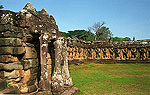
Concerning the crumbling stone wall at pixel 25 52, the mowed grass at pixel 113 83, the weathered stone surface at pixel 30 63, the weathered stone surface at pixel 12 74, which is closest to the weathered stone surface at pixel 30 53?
the crumbling stone wall at pixel 25 52

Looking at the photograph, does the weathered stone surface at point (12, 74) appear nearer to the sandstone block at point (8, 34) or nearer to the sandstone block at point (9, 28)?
the sandstone block at point (8, 34)

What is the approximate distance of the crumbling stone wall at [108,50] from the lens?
2042 centimetres

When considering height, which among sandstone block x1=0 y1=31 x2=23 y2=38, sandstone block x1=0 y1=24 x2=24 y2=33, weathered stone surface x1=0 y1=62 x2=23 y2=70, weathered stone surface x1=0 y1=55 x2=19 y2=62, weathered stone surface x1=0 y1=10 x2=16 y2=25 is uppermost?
weathered stone surface x1=0 y1=10 x2=16 y2=25

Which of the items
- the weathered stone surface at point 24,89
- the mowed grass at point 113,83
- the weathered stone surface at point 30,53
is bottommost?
the mowed grass at point 113,83

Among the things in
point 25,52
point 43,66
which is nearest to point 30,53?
point 25,52

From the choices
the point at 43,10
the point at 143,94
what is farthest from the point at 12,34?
the point at 143,94

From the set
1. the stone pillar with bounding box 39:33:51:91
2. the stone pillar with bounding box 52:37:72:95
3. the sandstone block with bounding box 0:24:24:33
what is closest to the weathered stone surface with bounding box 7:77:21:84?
the stone pillar with bounding box 39:33:51:91

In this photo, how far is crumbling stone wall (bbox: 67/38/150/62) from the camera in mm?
20416

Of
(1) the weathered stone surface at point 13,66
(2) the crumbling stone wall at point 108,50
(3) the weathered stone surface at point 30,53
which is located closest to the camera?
(1) the weathered stone surface at point 13,66

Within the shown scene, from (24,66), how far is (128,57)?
19.3 m

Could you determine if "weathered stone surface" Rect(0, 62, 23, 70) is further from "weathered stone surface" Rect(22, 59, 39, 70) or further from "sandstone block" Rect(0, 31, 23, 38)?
"sandstone block" Rect(0, 31, 23, 38)

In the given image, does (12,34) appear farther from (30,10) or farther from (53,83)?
(53,83)

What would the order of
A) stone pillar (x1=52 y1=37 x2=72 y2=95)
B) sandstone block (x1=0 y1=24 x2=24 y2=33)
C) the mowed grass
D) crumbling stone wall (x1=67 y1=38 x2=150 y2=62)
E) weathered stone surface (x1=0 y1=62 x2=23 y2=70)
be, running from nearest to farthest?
weathered stone surface (x1=0 y1=62 x2=23 y2=70) → sandstone block (x1=0 y1=24 x2=24 y2=33) → stone pillar (x1=52 y1=37 x2=72 y2=95) → the mowed grass → crumbling stone wall (x1=67 y1=38 x2=150 y2=62)

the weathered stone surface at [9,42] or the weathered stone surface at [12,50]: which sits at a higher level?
the weathered stone surface at [9,42]
